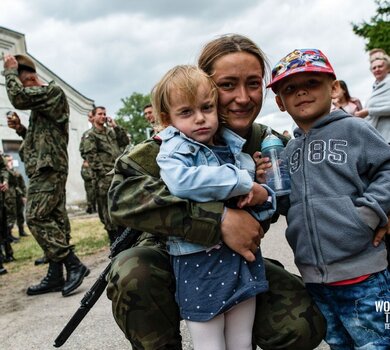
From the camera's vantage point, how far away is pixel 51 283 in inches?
164

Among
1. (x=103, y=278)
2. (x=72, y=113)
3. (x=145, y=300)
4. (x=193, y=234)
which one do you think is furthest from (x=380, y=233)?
(x=72, y=113)

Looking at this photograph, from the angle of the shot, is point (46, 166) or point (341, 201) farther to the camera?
point (46, 166)

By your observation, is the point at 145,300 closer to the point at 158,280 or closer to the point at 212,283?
the point at 158,280

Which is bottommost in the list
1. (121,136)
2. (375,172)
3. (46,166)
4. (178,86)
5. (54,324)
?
(54,324)

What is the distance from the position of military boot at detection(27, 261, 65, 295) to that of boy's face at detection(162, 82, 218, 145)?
3.03 metres

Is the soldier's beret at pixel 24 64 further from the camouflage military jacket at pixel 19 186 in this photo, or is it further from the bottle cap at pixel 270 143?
the camouflage military jacket at pixel 19 186

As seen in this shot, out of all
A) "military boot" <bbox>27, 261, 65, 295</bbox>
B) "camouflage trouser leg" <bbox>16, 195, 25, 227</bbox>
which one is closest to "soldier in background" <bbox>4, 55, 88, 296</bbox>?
"military boot" <bbox>27, 261, 65, 295</bbox>

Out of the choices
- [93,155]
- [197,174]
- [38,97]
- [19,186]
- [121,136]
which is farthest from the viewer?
[19,186]

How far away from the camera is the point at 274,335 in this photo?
1679 mm

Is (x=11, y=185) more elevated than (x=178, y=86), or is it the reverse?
(x=178, y=86)

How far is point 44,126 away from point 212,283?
329cm

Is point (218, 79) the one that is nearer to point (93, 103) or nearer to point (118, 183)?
point (118, 183)

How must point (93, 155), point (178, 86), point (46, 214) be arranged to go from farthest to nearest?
1. point (93, 155)
2. point (46, 214)
3. point (178, 86)

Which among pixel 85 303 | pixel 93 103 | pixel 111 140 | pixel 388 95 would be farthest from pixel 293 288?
pixel 93 103
